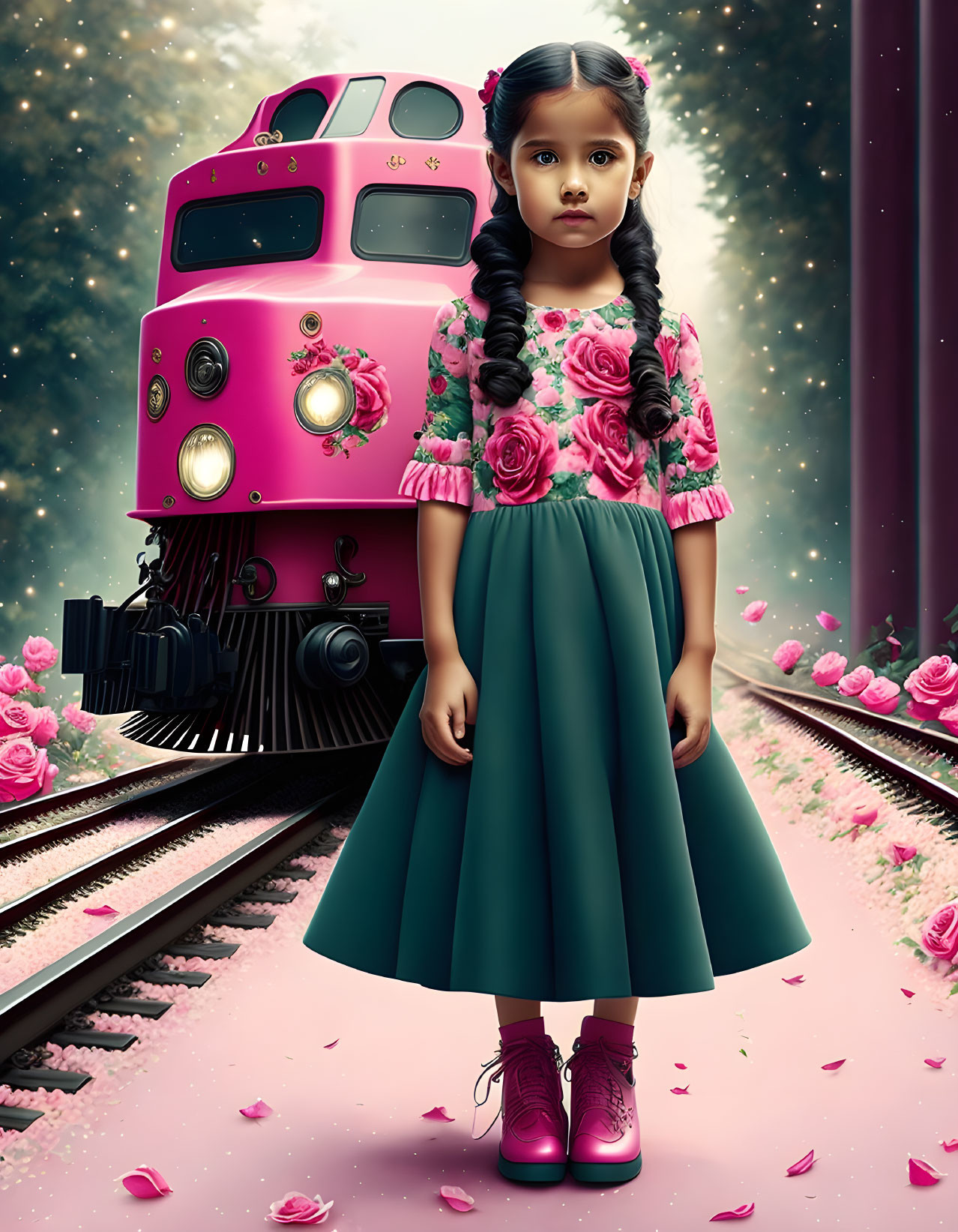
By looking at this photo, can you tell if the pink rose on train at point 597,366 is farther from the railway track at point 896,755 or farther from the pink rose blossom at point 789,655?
the pink rose blossom at point 789,655

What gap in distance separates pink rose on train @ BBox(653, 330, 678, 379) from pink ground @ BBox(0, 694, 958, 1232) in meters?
1.26

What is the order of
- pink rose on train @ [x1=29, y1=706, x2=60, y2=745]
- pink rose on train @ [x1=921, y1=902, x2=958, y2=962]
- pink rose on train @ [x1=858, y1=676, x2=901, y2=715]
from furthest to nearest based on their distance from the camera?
pink rose on train @ [x1=29, y1=706, x2=60, y2=745] → pink rose on train @ [x1=858, y1=676, x2=901, y2=715] → pink rose on train @ [x1=921, y1=902, x2=958, y2=962]

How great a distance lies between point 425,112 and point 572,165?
2822 millimetres

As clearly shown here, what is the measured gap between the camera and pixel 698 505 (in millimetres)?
1743

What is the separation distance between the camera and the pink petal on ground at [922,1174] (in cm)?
157

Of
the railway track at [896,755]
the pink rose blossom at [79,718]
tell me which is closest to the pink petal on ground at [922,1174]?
the railway track at [896,755]

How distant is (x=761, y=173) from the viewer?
9742mm

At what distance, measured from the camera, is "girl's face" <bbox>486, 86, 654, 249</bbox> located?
5.47 feet

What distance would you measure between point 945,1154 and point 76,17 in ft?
31.0

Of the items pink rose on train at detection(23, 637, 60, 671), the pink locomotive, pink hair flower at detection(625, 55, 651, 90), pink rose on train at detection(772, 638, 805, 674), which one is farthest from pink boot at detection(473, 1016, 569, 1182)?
pink rose on train at detection(772, 638, 805, 674)

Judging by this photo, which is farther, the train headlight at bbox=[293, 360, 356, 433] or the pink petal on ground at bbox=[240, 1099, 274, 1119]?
the train headlight at bbox=[293, 360, 356, 433]

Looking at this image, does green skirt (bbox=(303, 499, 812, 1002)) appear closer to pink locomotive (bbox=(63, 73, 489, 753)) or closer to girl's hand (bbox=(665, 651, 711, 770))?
girl's hand (bbox=(665, 651, 711, 770))

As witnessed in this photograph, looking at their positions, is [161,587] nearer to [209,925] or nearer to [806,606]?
[209,925]

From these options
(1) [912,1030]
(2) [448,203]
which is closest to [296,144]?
(2) [448,203]
